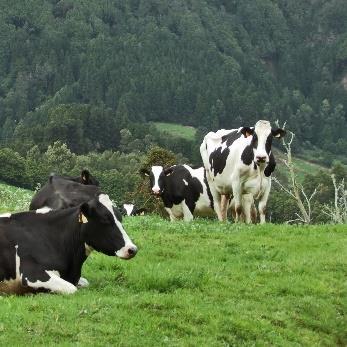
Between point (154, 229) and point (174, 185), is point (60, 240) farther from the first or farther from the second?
point (174, 185)

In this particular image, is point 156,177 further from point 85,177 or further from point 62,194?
point 62,194

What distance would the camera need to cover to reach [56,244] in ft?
39.9

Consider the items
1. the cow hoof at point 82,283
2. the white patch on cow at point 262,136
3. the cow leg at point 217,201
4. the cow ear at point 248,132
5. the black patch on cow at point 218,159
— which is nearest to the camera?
the cow hoof at point 82,283

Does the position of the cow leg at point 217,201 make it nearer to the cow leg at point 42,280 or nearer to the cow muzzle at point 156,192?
the cow muzzle at point 156,192

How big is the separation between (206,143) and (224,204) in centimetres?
194

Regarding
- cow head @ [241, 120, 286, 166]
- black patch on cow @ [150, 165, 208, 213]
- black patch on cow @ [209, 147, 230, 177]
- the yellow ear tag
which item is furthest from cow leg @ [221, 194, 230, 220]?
the yellow ear tag

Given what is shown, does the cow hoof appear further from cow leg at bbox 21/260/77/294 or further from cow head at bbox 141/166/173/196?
cow head at bbox 141/166/173/196

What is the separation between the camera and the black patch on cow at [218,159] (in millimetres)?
22672

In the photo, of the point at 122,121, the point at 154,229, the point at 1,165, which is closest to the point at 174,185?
the point at 154,229

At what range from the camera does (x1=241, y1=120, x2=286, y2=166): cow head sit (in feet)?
65.8

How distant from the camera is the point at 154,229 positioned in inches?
782

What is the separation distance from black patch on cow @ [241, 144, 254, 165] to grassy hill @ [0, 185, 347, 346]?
289 centimetres

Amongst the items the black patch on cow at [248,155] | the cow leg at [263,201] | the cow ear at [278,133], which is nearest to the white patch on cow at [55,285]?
the black patch on cow at [248,155]

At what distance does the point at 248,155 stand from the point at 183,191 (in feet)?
17.9
